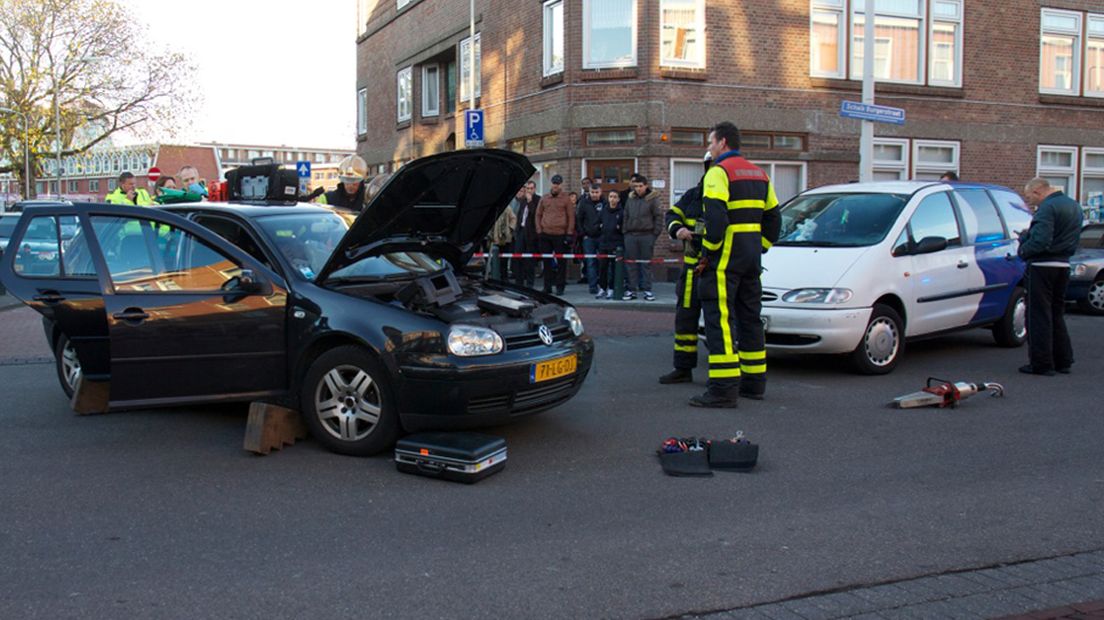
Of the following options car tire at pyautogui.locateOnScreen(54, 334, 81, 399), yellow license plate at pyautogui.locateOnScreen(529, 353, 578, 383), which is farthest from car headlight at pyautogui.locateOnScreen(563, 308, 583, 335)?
car tire at pyautogui.locateOnScreen(54, 334, 81, 399)

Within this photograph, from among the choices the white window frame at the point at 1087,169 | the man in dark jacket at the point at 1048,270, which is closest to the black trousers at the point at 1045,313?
the man in dark jacket at the point at 1048,270

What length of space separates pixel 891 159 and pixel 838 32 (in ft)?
10.7

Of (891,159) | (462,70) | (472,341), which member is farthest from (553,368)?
(462,70)

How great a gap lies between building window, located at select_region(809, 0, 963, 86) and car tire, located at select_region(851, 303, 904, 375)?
1299 centimetres

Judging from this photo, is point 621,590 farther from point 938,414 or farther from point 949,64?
point 949,64

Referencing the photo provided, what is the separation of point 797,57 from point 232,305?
16.9 meters

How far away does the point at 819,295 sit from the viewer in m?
8.42

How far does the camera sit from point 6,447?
6211mm

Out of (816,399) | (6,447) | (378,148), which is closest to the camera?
(6,447)

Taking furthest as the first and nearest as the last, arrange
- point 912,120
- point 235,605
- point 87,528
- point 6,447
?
point 912,120
point 6,447
point 87,528
point 235,605

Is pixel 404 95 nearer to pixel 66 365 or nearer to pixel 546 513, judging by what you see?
pixel 66 365

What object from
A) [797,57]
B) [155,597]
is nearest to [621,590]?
[155,597]

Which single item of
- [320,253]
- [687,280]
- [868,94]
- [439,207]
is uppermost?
[868,94]

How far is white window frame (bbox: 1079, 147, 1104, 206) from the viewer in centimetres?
2386
